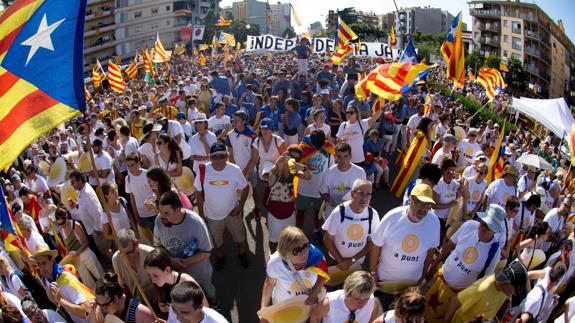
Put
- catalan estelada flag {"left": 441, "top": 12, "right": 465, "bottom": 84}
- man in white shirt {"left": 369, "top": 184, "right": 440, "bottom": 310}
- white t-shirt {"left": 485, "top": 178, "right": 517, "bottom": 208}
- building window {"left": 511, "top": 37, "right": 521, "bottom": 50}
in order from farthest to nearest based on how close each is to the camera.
→ building window {"left": 511, "top": 37, "right": 521, "bottom": 50} < catalan estelada flag {"left": 441, "top": 12, "right": 465, "bottom": 84} < white t-shirt {"left": 485, "top": 178, "right": 517, "bottom": 208} < man in white shirt {"left": 369, "top": 184, "right": 440, "bottom": 310}

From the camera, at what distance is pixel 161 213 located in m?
3.91

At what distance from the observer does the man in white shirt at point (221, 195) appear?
507 centimetres

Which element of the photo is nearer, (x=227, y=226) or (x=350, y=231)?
(x=350, y=231)

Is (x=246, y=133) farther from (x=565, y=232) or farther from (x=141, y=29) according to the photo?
(x=141, y=29)

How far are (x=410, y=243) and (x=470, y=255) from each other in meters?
0.58

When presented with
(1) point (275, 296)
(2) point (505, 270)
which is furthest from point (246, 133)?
(2) point (505, 270)

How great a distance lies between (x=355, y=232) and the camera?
4285mm

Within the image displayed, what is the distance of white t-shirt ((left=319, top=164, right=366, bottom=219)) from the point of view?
522 centimetres

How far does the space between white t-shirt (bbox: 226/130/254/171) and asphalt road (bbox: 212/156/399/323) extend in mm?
972

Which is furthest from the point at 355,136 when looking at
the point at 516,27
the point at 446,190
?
the point at 516,27

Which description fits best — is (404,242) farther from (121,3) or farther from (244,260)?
(121,3)

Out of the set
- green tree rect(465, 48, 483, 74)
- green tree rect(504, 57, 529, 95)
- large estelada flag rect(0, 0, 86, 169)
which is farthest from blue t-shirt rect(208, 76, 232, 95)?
green tree rect(465, 48, 483, 74)

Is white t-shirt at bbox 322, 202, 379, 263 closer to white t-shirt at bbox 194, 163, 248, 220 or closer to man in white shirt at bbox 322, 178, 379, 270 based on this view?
man in white shirt at bbox 322, 178, 379, 270

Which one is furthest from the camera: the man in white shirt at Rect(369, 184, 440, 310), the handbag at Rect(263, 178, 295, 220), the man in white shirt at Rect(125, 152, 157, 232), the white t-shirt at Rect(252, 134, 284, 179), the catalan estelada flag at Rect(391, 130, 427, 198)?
the catalan estelada flag at Rect(391, 130, 427, 198)
